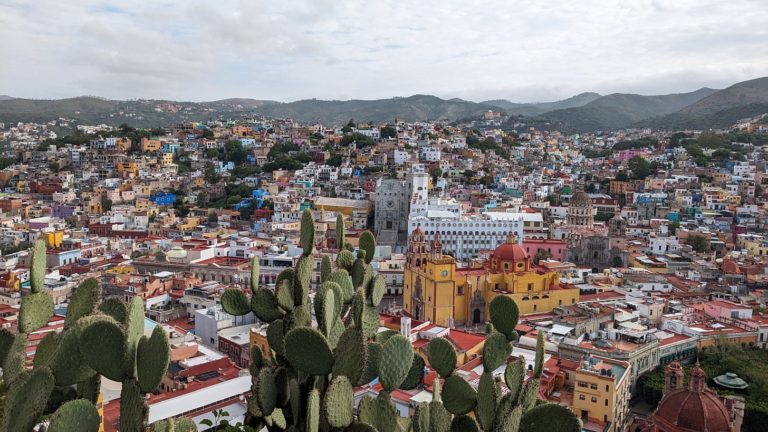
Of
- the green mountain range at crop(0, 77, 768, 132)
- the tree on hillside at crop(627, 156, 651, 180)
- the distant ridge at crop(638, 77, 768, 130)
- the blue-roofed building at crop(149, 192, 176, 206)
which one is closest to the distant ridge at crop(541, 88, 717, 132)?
the green mountain range at crop(0, 77, 768, 132)

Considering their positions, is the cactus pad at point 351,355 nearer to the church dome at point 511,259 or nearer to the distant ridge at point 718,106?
the church dome at point 511,259

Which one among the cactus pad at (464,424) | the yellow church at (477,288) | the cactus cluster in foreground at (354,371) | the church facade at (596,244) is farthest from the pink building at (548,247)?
the cactus pad at (464,424)

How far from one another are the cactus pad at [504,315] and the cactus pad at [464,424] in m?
0.66

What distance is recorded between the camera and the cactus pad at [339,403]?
3648mm

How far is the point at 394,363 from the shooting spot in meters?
3.92

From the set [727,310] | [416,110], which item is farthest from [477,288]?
[416,110]

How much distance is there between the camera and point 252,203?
42750mm

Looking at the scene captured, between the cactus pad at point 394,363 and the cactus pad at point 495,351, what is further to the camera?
the cactus pad at point 495,351

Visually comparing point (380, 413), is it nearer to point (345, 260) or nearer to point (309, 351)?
point (309, 351)

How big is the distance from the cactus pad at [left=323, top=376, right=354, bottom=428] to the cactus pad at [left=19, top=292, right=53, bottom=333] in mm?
1747

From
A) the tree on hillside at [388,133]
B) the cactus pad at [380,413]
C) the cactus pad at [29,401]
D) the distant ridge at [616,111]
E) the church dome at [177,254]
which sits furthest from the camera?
the distant ridge at [616,111]

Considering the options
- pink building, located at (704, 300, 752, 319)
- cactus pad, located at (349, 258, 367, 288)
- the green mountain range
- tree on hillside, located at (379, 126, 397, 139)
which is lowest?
pink building, located at (704, 300, 752, 319)

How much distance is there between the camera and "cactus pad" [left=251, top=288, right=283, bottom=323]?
4.75 meters

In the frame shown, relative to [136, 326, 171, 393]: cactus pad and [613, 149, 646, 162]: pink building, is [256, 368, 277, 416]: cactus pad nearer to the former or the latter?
[136, 326, 171, 393]: cactus pad
